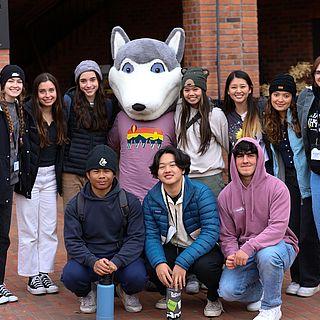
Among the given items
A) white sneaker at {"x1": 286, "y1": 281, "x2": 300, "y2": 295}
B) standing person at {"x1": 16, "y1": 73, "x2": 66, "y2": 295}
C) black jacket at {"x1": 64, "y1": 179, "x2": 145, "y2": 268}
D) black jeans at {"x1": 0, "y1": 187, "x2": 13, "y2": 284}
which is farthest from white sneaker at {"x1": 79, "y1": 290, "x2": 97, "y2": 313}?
white sneaker at {"x1": 286, "y1": 281, "x2": 300, "y2": 295}

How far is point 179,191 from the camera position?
6496 mm

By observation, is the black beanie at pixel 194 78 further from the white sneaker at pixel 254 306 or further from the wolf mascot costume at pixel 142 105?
the white sneaker at pixel 254 306

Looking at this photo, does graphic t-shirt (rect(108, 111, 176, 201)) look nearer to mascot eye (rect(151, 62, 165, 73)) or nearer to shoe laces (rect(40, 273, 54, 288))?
mascot eye (rect(151, 62, 165, 73))

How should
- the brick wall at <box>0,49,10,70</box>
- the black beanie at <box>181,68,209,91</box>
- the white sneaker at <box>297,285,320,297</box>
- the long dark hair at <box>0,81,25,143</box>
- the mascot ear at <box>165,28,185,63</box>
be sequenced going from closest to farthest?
1. the long dark hair at <box>0,81,25,143</box>
2. the black beanie at <box>181,68,209,91</box>
3. the white sneaker at <box>297,285,320,297</box>
4. the mascot ear at <box>165,28,185,63</box>
5. the brick wall at <box>0,49,10,70</box>

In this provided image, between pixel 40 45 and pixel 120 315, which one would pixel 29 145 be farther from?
pixel 40 45

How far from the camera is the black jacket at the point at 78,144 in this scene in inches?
279

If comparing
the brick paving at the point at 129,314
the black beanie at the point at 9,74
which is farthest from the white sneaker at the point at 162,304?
the black beanie at the point at 9,74

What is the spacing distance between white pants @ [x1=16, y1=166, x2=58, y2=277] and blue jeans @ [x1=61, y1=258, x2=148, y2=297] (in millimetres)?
735

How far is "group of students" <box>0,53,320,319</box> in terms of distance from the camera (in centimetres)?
635

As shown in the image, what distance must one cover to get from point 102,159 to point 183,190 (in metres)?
0.67

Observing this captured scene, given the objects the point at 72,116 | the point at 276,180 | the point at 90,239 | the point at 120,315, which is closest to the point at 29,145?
the point at 72,116

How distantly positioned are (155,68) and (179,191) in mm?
1238

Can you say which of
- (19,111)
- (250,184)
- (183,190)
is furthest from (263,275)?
(19,111)

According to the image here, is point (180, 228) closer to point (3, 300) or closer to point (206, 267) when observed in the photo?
point (206, 267)
